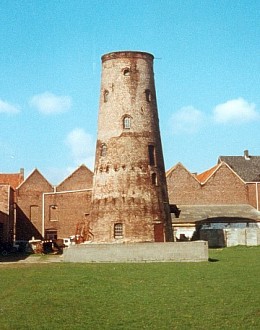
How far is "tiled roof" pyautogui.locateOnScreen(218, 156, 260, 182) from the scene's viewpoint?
62688 millimetres

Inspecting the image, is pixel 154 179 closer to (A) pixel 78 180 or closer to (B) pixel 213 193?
(B) pixel 213 193

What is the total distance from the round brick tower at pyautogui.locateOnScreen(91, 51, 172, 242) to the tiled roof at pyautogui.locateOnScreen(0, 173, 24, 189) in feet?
81.3

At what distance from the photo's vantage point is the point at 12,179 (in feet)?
205

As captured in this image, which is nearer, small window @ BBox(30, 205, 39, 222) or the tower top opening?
the tower top opening

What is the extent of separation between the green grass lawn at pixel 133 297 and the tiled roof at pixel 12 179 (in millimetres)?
35346

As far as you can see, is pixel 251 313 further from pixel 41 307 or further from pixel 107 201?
pixel 107 201

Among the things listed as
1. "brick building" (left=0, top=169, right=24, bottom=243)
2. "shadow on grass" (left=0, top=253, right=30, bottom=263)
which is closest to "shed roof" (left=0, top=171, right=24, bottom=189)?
"brick building" (left=0, top=169, right=24, bottom=243)

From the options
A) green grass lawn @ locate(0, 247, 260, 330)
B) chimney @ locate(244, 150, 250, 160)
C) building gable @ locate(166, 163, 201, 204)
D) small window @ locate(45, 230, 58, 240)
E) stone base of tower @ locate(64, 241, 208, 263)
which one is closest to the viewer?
green grass lawn @ locate(0, 247, 260, 330)

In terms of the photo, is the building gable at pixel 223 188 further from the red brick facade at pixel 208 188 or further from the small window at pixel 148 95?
the small window at pixel 148 95

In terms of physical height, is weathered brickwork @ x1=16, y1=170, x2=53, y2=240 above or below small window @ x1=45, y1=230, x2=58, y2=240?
above

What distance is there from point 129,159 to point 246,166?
103 ft

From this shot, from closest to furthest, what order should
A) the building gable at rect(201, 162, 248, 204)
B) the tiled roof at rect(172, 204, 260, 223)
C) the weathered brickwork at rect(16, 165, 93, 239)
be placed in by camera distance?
the tiled roof at rect(172, 204, 260, 223), the weathered brickwork at rect(16, 165, 93, 239), the building gable at rect(201, 162, 248, 204)

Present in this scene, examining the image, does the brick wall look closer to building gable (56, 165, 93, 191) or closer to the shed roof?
building gable (56, 165, 93, 191)

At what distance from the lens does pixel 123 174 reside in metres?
36.8
